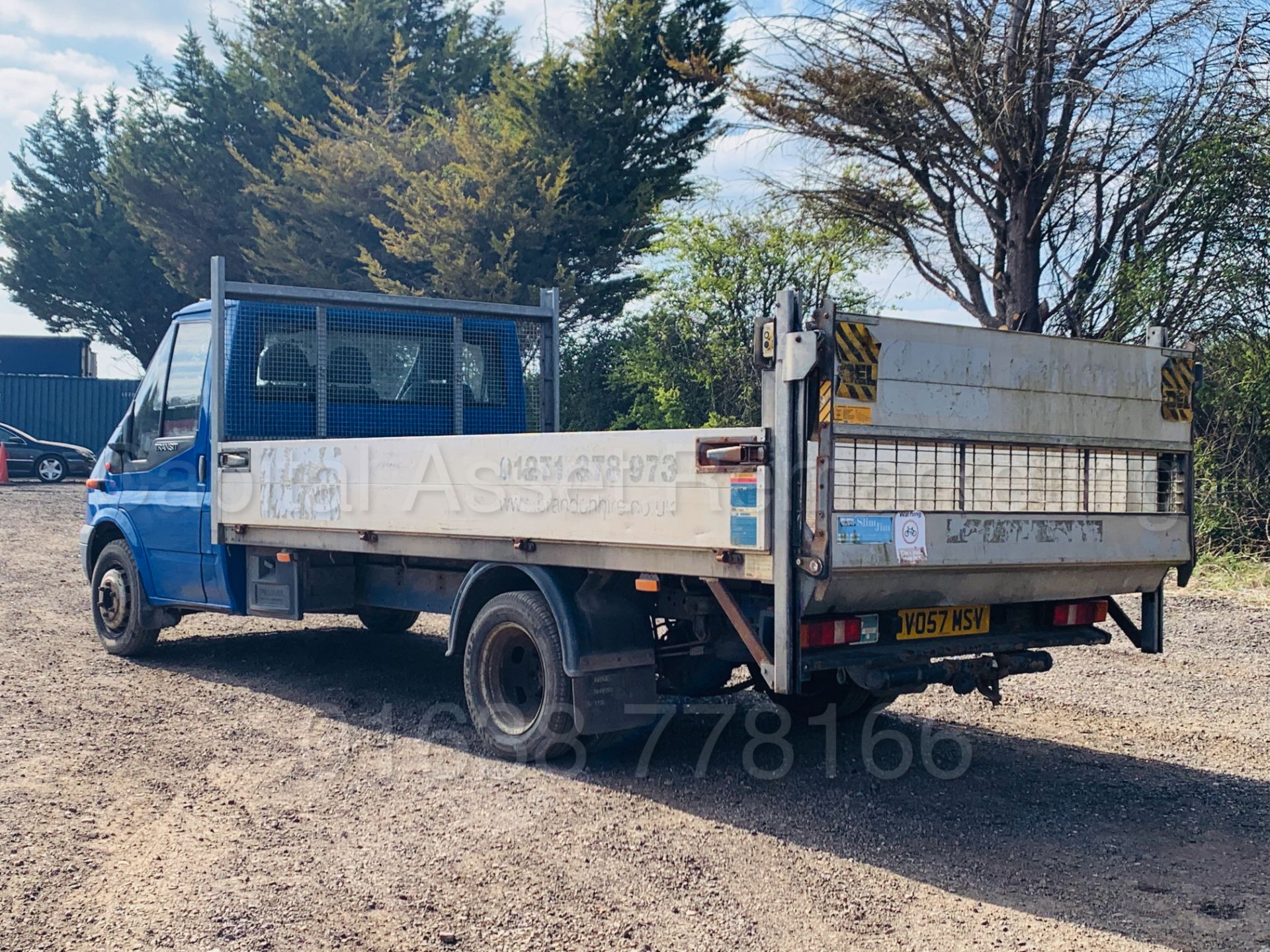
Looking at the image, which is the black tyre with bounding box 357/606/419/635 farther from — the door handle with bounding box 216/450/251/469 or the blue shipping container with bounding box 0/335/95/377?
the blue shipping container with bounding box 0/335/95/377

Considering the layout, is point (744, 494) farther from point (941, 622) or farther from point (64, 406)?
point (64, 406)

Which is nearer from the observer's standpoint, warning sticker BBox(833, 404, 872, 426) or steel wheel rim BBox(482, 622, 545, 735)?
warning sticker BBox(833, 404, 872, 426)

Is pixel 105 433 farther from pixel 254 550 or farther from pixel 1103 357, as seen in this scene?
pixel 1103 357

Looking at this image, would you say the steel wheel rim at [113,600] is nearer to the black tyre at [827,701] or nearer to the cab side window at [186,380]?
the cab side window at [186,380]

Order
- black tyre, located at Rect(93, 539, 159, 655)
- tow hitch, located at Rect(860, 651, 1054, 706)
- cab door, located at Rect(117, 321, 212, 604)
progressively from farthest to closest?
black tyre, located at Rect(93, 539, 159, 655) → cab door, located at Rect(117, 321, 212, 604) → tow hitch, located at Rect(860, 651, 1054, 706)

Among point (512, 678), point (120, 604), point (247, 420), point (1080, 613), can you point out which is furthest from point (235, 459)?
point (1080, 613)

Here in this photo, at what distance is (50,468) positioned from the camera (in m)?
27.8

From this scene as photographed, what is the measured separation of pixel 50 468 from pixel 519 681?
2454 centimetres

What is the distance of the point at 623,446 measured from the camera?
213 inches

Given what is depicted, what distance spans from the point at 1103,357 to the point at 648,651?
96.0 inches

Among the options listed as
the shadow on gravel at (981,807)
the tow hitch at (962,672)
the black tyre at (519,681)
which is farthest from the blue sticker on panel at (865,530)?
the black tyre at (519,681)

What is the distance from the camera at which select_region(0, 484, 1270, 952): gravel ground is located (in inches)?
165

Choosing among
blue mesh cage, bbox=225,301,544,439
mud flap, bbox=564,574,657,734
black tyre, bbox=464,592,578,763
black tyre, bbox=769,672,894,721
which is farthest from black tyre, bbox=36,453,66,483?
mud flap, bbox=564,574,657,734

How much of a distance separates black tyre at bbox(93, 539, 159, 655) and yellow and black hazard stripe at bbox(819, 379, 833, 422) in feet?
19.1
